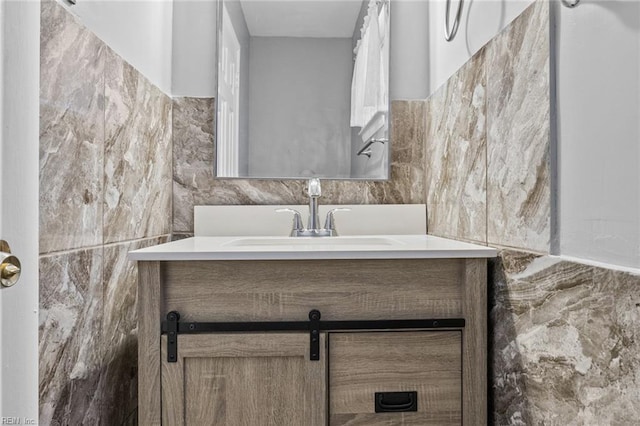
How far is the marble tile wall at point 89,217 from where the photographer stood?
950 mm

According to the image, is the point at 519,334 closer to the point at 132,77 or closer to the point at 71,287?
the point at 71,287

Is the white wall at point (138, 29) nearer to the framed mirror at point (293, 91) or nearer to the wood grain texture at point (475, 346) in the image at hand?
the framed mirror at point (293, 91)

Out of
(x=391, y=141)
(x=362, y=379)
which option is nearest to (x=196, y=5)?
(x=391, y=141)

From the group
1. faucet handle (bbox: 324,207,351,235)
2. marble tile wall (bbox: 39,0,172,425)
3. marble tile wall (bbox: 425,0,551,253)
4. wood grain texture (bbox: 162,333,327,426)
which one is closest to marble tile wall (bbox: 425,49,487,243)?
marble tile wall (bbox: 425,0,551,253)

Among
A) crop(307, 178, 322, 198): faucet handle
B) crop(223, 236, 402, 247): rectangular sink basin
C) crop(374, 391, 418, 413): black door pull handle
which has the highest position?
crop(307, 178, 322, 198): faucet handle

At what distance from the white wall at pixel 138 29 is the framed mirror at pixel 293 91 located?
19 centimetres

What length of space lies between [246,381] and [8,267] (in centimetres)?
56

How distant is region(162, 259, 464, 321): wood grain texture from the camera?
1111 millimetres

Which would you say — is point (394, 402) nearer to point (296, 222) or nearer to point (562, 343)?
point (562, 343)

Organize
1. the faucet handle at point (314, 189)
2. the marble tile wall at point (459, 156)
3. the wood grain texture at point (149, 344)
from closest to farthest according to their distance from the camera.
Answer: the wood grain texture at point (149, 344) → the marble tile wall at point (459, 156) → the faucet handle at point (314, 189)

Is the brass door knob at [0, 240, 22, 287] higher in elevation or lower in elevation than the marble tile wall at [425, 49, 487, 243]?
lower

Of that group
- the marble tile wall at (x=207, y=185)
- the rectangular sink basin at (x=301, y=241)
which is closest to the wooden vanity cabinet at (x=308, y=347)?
the rectangular sink basin at (x=301, y=241)

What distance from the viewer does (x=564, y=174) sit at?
0.91 meters

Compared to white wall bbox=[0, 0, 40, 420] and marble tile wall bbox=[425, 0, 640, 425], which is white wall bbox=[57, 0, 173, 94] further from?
marble tile wall bbox=[425, 0, 640, 425]
